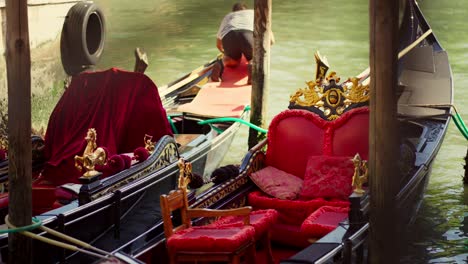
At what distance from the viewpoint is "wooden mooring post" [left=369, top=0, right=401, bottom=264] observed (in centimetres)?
334

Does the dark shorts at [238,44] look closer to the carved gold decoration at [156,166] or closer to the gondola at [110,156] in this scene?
the gondola at [110,156]

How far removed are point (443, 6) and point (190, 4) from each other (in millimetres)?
4787

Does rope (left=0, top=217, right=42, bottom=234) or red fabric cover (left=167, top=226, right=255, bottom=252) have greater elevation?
rope (left=0, top=217, right=42, bottom=234)

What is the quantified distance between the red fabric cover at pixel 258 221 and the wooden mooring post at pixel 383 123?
1.18 metres

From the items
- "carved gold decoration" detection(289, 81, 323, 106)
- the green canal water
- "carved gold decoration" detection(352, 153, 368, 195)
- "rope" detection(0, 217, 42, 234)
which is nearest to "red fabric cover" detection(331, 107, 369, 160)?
"carved gold decoration" detection(289, 81, 323, 106)

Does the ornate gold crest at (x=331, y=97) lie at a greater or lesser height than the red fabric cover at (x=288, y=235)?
greater

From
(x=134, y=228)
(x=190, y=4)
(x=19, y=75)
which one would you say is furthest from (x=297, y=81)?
(x=19, y=75)

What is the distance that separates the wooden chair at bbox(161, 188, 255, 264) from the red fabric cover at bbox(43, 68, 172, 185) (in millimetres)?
1111

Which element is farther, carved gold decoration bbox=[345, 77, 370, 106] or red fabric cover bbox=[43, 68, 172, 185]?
red fabric cover bbox=[43, 68, 172, 185]

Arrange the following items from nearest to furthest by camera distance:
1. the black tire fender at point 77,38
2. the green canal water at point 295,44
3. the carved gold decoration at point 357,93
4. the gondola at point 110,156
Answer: the gondola at point 110,156 < the carved gold decoration at point 357,93 < the green canal water at point 295,44 < the black tire fender at point 77,38

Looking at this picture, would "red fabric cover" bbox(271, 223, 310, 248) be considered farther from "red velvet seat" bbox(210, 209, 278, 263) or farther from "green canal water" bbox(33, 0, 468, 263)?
"green canal water" bbox(33, 0, 468, 263)

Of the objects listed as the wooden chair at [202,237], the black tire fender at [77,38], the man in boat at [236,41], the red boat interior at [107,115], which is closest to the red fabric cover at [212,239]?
the wooden chair at [202,237]

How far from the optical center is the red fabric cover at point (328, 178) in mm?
5016

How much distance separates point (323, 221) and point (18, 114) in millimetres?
1507
